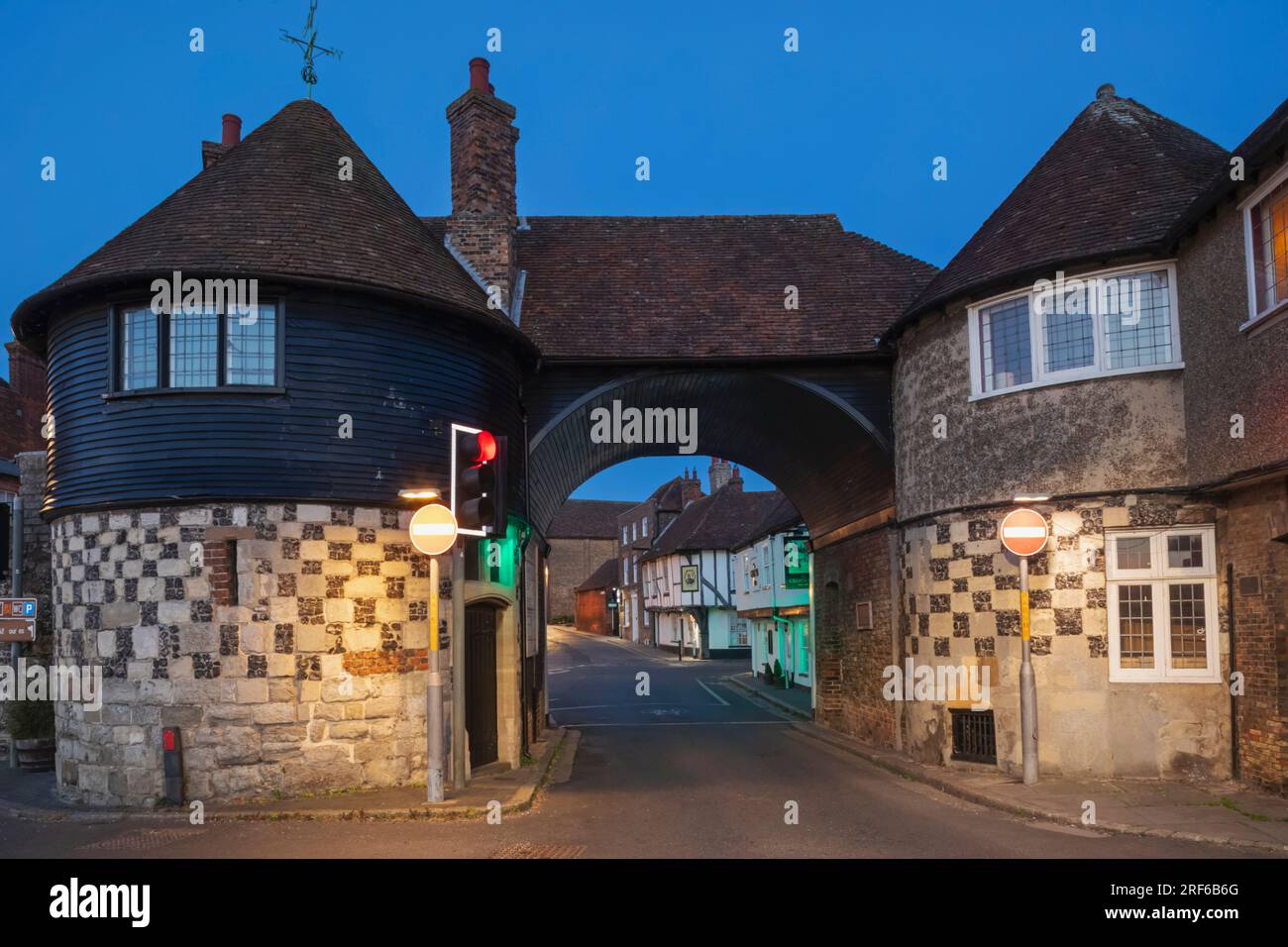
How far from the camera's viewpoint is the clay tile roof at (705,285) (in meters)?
18.4

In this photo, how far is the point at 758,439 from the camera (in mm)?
22484

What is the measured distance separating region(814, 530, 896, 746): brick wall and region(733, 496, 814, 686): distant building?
6.60 metres

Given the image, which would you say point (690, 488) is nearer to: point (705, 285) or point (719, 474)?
point (719, 474)

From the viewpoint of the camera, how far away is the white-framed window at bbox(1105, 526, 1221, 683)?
1352 cm

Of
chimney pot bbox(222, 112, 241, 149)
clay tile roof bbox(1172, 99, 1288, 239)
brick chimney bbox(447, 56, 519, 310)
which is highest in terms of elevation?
chimney pot bbox(222, 112, 241, 149)

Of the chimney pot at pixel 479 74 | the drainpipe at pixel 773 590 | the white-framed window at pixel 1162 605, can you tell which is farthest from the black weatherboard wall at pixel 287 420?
the drainpipe at pixel 773 590

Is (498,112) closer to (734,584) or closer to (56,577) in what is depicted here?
(56,577)

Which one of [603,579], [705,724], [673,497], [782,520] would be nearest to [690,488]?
[673,497]

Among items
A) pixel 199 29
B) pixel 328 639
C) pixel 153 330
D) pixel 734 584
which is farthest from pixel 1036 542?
pixel 734 584

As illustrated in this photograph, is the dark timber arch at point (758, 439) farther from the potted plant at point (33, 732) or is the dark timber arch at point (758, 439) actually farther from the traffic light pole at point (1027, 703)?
the potted plant at point (33, 732)

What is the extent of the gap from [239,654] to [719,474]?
5307 cm

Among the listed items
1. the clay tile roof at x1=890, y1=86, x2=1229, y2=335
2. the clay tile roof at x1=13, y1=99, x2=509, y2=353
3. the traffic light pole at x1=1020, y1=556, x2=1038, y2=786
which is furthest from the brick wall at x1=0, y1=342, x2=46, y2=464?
the traffic light pole at x1=1020, y1=556, x2=1038, y2=786

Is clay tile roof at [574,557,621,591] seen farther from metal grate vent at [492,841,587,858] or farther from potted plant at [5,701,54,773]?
metal grate vent at [492,841,587,858]
